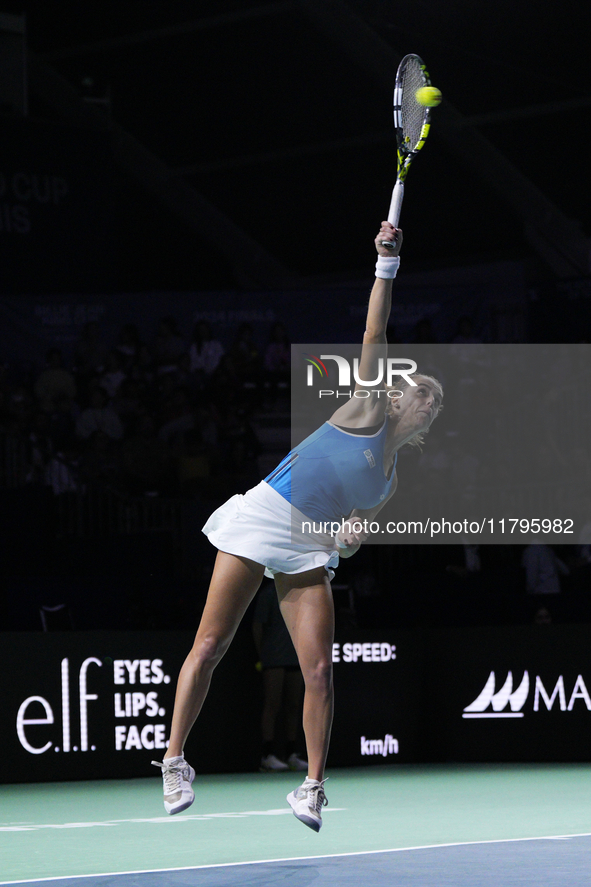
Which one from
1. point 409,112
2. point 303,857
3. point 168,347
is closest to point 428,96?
point 409,112

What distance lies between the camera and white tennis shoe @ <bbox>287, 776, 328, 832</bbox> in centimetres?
506

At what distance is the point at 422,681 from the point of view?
34.3 ft

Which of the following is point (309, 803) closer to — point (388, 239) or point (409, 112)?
point (388, 239)

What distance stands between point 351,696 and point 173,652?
1457mm

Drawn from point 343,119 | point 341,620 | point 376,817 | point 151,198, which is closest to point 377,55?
point 343,119

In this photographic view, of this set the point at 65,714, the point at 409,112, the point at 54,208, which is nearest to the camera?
the point at 409,112

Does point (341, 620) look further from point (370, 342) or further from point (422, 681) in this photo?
point (370, 342)

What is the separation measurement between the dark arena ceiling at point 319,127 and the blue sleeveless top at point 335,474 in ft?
43.7

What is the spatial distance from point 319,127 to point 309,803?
16701 mm

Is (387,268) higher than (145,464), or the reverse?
(387,268)

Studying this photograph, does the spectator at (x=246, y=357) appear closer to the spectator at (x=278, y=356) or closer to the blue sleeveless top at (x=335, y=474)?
the spectator at (x=278, y=356)

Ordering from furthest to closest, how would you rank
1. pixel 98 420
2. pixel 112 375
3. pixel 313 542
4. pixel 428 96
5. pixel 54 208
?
pixel 54 208
pixel 112 375
pixel 98 420
pixel 428 96
pixel 313 542

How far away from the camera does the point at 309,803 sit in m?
5.08

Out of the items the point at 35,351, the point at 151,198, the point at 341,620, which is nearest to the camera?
the point at 341,620
